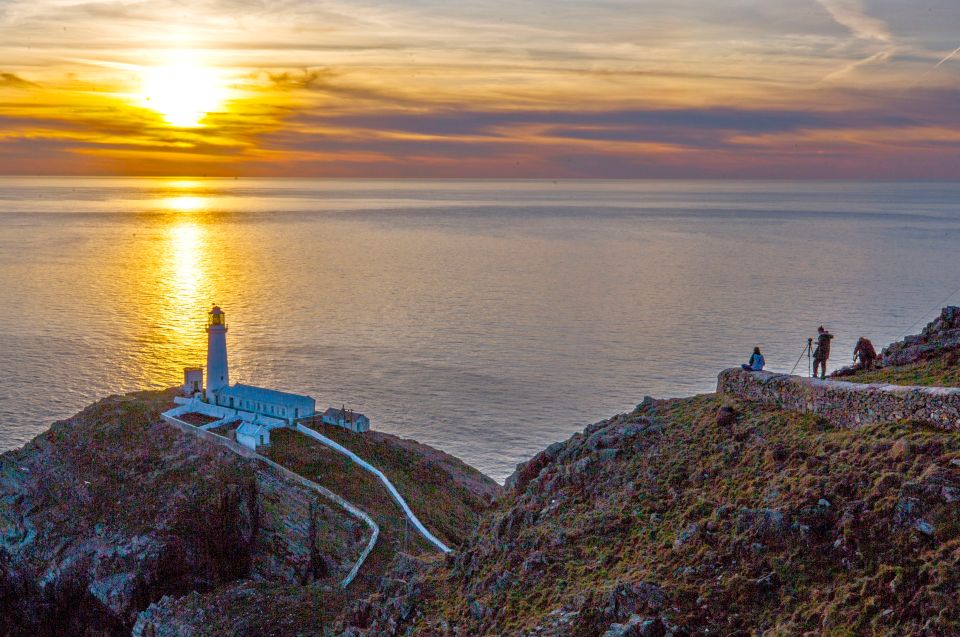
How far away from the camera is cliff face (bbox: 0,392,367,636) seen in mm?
39438

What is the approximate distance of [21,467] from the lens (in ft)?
153

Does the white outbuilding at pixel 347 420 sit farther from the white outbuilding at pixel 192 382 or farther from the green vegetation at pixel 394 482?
the white outbuilding at pixel 192 382

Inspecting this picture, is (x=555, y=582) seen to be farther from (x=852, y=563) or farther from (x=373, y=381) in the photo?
(x=373, y=381)

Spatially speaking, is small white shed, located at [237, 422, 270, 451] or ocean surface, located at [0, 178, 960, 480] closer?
small white shed, located at [237, 422, 270, 451]

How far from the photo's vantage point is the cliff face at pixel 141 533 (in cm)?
3944

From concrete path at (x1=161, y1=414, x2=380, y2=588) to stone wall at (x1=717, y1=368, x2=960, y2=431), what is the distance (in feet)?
66.6

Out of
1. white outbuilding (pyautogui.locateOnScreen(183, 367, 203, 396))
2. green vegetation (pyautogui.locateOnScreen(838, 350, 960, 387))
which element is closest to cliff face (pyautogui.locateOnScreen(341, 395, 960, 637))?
green vegetation (pyautogui.locateOnScreen(838, 350, 960, 387))

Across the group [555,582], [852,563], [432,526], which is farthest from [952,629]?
[432,526]

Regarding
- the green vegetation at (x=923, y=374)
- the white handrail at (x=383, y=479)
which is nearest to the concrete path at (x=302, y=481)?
the white handrail at (x=383, y=479)

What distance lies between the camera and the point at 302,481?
44.6 meters

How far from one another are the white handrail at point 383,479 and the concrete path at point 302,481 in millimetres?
2260

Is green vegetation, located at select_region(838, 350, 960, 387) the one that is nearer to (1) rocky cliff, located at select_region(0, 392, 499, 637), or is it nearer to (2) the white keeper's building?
(1) rocky cliff, located at select_region(0, 392, 499, 637)

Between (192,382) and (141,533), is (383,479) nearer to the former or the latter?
(141,533)

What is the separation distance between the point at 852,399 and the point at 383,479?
96.1ft
